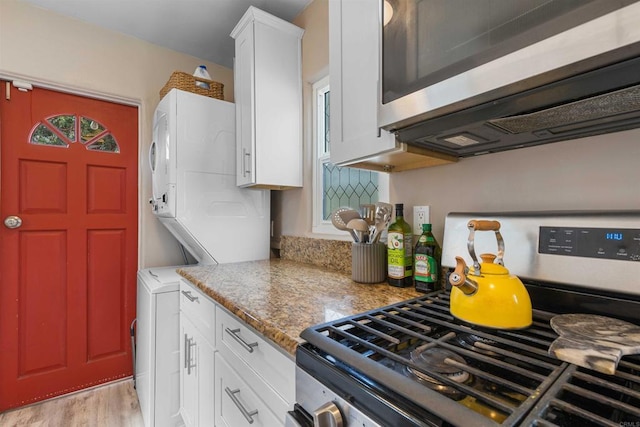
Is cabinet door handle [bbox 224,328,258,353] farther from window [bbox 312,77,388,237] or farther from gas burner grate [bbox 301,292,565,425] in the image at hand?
window [bbox 312,77,388,237]

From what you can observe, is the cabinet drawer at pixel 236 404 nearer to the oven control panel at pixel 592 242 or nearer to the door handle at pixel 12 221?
the oven control panel at pixel 592 242

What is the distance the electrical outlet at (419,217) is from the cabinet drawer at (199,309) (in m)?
0.91

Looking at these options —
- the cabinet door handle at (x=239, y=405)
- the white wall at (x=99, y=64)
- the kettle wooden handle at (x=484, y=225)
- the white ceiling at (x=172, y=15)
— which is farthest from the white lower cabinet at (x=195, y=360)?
the white ceiling at (x=172, y=15)

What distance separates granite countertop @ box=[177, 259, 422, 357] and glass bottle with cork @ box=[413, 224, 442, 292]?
0.19 feet

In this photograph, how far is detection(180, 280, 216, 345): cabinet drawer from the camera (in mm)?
1259

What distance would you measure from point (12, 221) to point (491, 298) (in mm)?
2679

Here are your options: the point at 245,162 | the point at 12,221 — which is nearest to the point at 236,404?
the point at 245,162

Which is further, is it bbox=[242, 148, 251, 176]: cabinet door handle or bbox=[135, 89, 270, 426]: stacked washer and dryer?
bbox=[242, 148, 251, 176]: cabinet door handle

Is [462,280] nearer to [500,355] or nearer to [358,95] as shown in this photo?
[500,355]

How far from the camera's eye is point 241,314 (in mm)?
963

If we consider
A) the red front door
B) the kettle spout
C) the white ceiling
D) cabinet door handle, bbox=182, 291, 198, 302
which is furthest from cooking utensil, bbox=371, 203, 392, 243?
the red front door

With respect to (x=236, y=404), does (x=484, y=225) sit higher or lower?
higher

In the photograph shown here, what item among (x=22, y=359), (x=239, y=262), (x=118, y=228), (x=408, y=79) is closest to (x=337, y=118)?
(x=408, y=79)

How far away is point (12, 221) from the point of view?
1.90 meters
